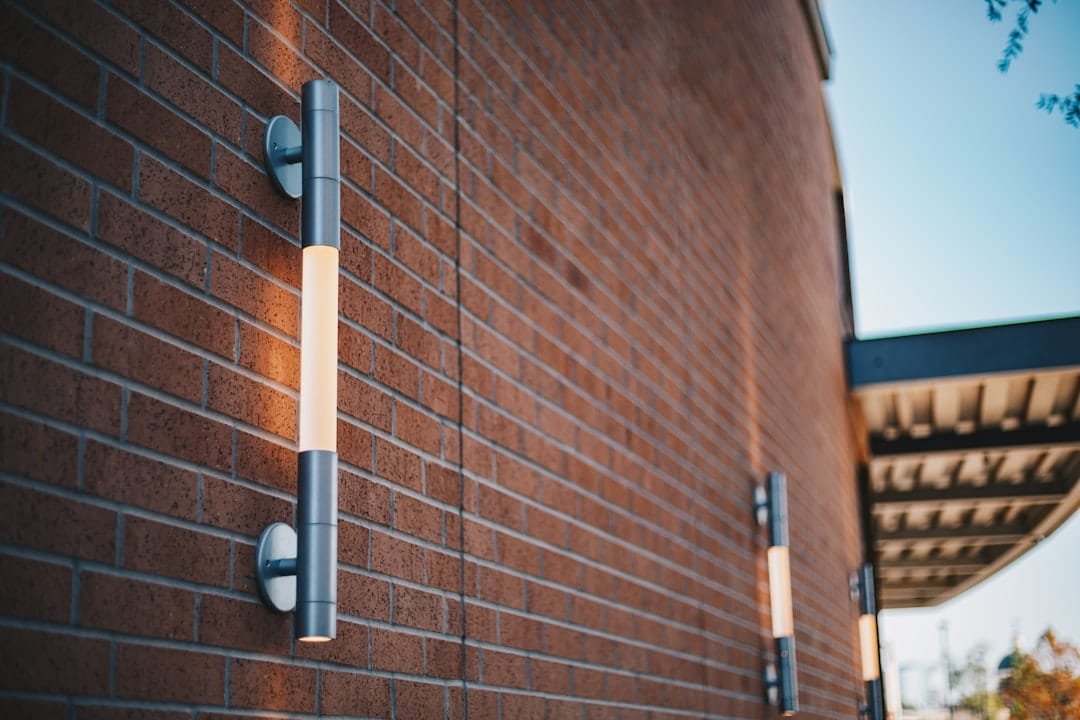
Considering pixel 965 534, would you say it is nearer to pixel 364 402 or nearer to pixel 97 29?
pixel 364 402

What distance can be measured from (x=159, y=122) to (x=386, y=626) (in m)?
0.85

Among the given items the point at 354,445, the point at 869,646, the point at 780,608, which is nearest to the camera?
the point at 354,445

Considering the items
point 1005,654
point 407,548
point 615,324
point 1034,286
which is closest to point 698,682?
point 615,324

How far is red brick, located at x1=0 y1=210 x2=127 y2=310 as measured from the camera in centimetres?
129

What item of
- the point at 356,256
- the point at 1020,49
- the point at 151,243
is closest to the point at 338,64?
the point at 356,256

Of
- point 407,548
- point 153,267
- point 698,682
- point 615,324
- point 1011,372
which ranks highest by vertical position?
point 1011,372

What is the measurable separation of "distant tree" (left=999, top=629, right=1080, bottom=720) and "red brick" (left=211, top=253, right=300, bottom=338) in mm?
7256

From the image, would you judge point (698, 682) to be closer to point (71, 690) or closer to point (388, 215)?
point (388, 215)

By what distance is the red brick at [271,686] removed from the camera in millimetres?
1550

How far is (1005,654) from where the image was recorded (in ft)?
30.0

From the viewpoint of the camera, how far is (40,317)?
1.31m

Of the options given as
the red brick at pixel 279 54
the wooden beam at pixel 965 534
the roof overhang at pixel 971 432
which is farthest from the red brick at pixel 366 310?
the wooden beam at pixel 965 534

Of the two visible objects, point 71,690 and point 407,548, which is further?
point 407,548

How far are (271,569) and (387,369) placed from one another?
507mm
